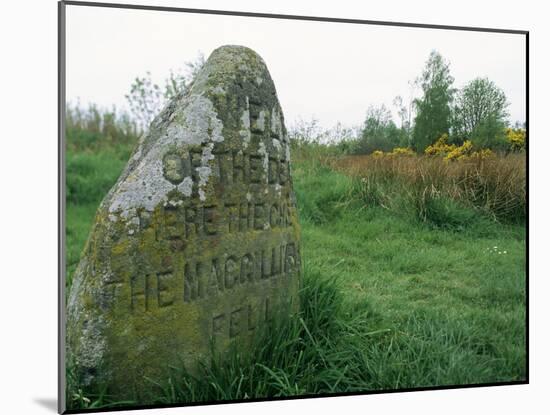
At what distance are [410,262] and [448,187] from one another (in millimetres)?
516

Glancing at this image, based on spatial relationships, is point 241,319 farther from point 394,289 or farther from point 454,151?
point 454,151

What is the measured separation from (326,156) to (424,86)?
2.28ft

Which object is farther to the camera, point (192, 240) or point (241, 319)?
point (241, 319)

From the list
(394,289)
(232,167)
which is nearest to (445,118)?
(394,289)

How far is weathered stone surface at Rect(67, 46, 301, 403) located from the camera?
137 inches

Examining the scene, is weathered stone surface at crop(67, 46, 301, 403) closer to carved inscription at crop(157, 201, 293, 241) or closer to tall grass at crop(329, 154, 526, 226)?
carved inscription at crop(157, 201, 293, 241)

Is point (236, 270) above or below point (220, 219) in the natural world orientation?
below

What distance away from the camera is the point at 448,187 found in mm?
4699

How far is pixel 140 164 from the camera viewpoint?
3.61m

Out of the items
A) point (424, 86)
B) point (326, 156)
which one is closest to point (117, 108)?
point (326, 156)

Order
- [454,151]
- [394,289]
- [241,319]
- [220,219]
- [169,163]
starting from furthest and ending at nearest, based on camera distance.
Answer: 1. [454,151]
2. [394,289]
3. [241,319]
4. [220,219]
5. [169,163]

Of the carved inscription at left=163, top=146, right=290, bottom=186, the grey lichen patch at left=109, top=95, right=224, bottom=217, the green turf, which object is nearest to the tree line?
the green turf

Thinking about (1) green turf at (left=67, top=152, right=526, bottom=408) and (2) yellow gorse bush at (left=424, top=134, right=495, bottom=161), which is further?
(2) yellow gorse bush at (left=424, top=134, right=495, bottom=161)

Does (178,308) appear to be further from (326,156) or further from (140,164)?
(326,156)
